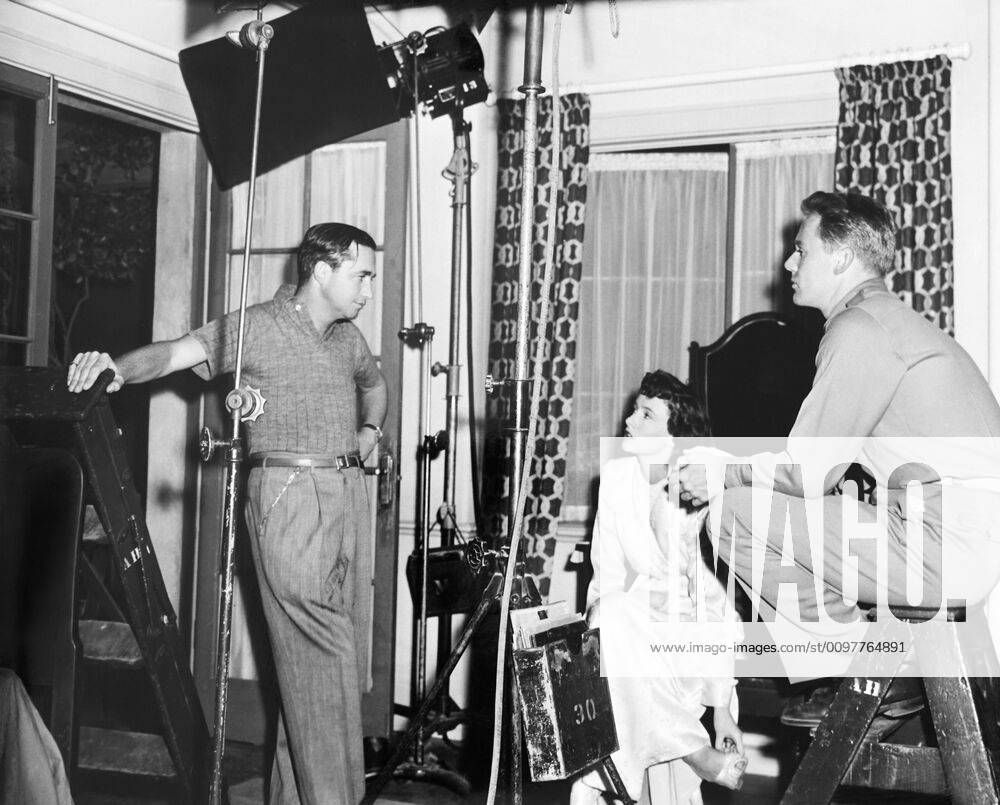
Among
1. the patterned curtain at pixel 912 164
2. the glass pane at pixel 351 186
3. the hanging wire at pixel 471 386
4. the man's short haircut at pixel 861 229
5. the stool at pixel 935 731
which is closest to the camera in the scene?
the stool at pixel 935 731

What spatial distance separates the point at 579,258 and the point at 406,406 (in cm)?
97

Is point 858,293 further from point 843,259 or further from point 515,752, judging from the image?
point 515,752

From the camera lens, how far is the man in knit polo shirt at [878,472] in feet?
7.72

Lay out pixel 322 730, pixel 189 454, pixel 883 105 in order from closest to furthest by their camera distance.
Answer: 1. pixel 322 730
2. pixel 883 105
3. pixel 189 454

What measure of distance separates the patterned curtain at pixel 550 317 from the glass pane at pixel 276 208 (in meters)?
0.85

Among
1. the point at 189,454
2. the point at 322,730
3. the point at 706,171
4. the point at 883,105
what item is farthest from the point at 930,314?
the point at 189,454

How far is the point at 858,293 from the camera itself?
2646 mm

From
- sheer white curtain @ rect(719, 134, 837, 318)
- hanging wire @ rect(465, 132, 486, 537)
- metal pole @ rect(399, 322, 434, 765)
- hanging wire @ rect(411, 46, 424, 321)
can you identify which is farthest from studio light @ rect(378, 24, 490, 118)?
sheer white curtain @ rect(719, 134, 837, 318)

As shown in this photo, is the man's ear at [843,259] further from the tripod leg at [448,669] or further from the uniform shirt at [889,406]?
the tripod leg at [448,669]

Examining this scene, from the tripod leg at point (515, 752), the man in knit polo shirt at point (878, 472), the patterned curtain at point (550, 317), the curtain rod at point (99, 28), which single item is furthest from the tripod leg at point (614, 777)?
the curtain rod at point (99, 28)

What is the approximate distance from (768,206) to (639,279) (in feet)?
2.06

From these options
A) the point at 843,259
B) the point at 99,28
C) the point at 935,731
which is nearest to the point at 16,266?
the point at 99,28

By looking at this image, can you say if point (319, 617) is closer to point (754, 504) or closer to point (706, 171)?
point (754, 504)

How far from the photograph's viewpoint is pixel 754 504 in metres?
2.47
